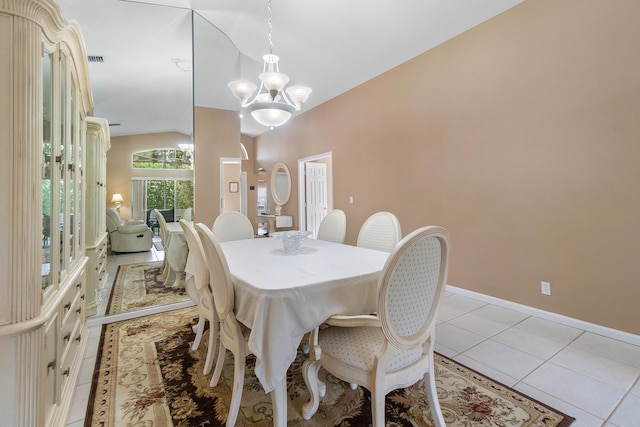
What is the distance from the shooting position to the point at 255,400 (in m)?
1.60

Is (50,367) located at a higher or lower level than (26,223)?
lower

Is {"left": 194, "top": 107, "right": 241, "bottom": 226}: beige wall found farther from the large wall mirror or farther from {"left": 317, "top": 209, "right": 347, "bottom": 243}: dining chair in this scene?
{"left": 317, "top": 209, "right": 347, "bottom": 243}: dining chair

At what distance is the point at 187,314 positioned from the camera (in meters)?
2.88

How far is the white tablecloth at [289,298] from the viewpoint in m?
1.21

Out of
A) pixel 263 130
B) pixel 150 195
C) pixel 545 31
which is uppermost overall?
pixel 263 130

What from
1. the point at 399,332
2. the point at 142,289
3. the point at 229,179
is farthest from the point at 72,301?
the point at 229,179

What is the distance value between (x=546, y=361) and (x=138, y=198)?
370 centimetres

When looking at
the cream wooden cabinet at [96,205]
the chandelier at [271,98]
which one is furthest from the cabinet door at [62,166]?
the chandelier at [271,98]

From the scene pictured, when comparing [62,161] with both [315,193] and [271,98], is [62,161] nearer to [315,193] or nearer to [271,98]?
[271,98]

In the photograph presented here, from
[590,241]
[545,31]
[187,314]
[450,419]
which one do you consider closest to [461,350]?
[450,419]

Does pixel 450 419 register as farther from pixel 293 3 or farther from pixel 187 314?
pixel 293 3

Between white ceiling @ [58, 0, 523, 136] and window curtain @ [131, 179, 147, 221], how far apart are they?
0.51 metres

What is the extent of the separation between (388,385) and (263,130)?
23.5 feet

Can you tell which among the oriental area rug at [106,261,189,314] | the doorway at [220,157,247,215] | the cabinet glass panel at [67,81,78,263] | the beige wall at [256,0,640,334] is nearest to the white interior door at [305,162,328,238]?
the doorway at [220,157,247,215]
